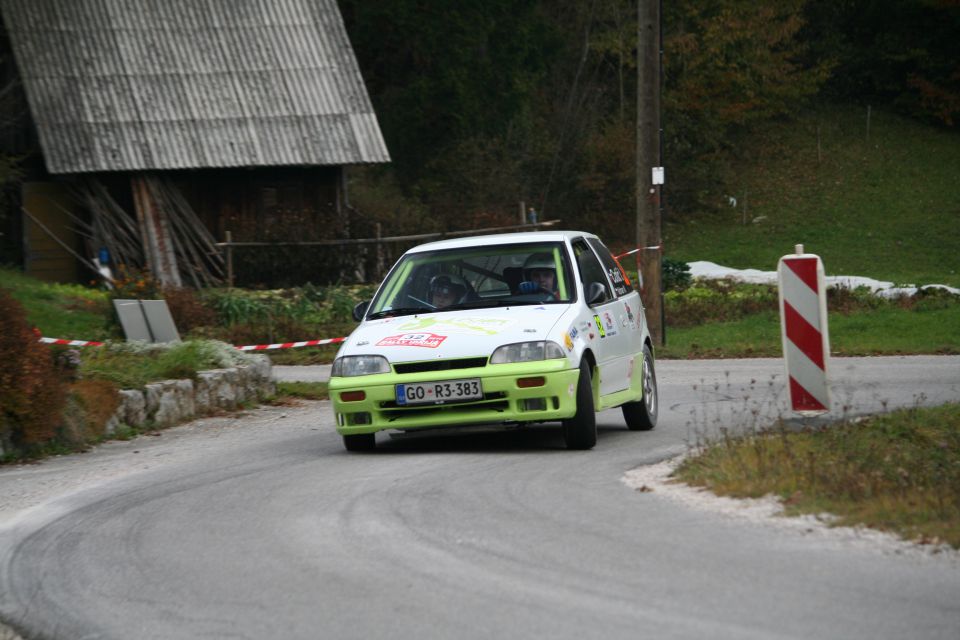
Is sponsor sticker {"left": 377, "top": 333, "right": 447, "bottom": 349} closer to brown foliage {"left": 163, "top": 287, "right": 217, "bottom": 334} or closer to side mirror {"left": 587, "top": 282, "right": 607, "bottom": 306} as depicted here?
side mirror {"left": 587, "top": 282, "right": 607, "bottom": 306}

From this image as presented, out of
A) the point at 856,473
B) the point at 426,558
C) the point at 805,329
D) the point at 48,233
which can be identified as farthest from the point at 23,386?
A: the point at 48,233

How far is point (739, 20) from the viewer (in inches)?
2056

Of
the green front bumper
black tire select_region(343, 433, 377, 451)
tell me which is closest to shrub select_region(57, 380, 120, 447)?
black tire select_region(343, 433, 377, 451)

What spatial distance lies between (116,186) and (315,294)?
10.2 m

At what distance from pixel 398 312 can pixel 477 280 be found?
0.71 meters

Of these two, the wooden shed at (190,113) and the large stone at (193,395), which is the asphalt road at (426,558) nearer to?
the large stone at (193,395)

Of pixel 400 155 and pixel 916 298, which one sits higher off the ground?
pixel 400 155

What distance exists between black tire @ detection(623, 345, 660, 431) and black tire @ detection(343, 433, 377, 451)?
230 cm

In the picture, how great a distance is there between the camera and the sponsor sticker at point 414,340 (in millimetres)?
10977

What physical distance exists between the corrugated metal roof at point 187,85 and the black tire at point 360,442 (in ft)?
76.5

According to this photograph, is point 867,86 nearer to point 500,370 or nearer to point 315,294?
point 315,294

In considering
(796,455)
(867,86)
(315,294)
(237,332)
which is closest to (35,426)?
(796,455)

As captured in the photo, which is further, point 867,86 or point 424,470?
point 867,86

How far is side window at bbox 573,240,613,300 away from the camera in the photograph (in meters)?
12.3
